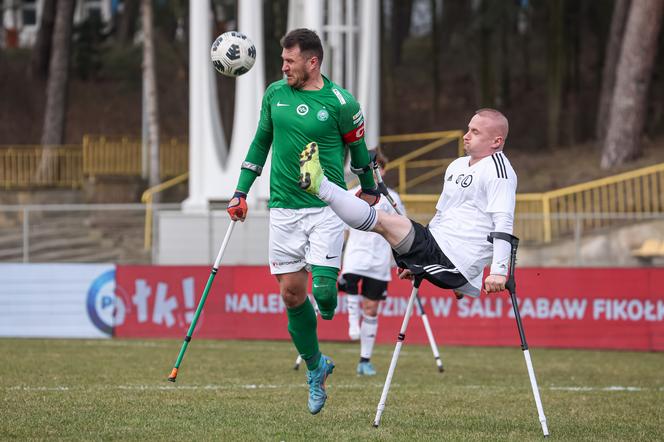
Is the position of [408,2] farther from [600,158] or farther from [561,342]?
[561,342]

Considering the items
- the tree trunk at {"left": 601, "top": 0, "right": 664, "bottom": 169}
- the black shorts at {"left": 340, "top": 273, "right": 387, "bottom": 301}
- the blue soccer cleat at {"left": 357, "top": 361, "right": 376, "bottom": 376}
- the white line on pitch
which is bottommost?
the blue soccer cleat at {"left": 357, "top": 361, "right": 376, "bottom": 376}

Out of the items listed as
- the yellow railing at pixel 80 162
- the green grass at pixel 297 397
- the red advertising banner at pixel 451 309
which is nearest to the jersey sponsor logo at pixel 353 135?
the green grass at pixel 297 397

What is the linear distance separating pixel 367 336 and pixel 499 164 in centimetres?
533

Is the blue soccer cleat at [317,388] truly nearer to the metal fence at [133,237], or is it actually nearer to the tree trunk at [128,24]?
the metal fence at [133,237]

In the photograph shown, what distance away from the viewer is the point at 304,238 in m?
8.48

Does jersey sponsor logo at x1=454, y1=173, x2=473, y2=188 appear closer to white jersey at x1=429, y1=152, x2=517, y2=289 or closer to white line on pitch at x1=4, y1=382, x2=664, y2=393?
white jersey at x1=429, y1=152, x2=517, y2=289

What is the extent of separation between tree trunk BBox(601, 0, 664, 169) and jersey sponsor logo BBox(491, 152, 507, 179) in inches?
837

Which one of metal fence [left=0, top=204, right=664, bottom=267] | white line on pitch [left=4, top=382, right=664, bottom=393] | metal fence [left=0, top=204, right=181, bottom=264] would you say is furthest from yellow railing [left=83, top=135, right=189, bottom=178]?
white line on pitch [left=4, top=382, right=664, bottom=393]

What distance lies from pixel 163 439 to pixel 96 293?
429 inches

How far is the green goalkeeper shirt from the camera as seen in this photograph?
834cm

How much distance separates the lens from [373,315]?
523 inches

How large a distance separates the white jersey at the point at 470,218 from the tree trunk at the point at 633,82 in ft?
69.8

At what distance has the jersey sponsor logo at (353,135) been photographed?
848 centimetres

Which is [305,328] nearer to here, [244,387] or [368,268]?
[244,387]
